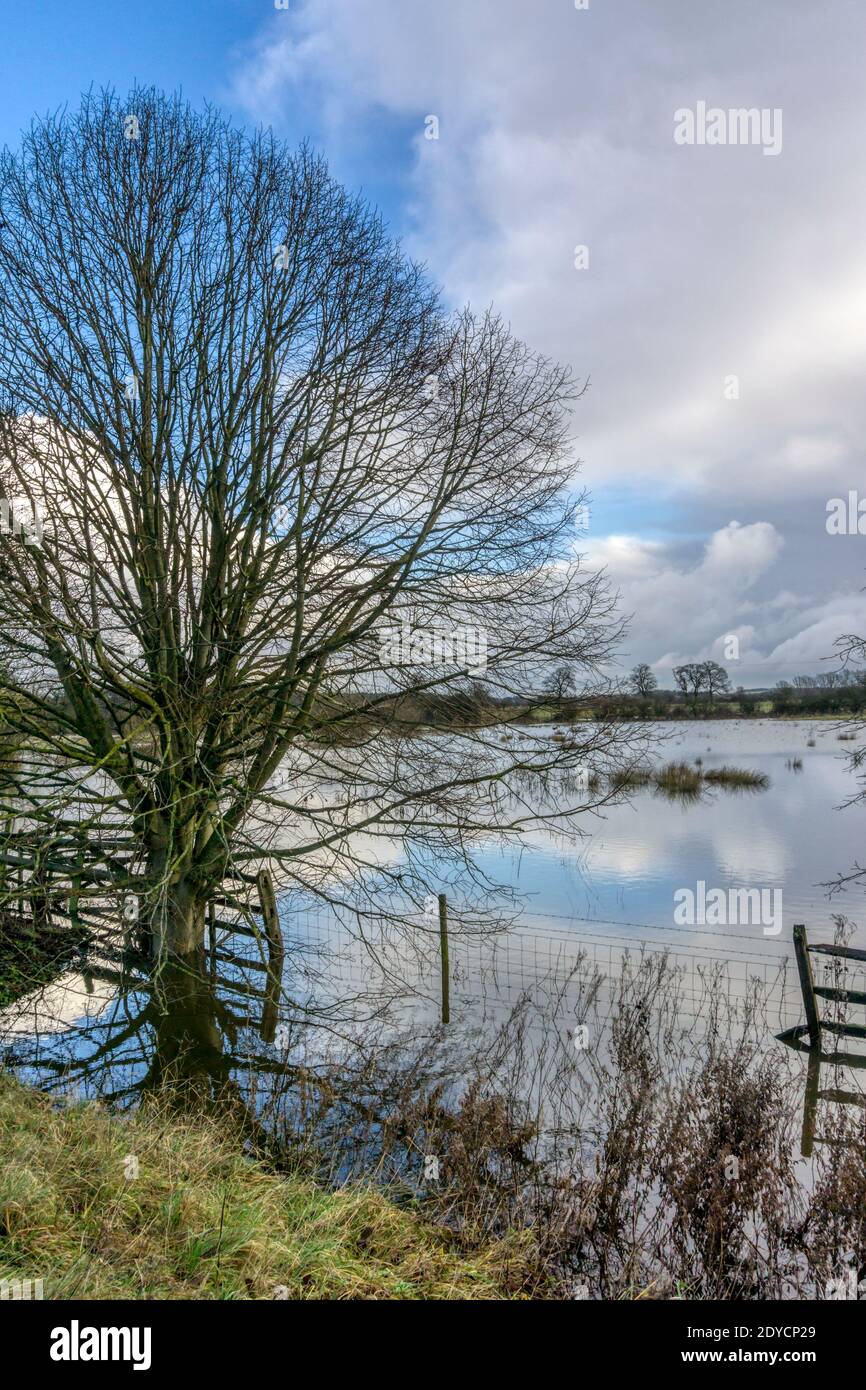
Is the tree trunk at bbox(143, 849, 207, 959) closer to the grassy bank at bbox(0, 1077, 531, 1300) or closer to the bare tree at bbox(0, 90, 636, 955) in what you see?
the bare tree at bbox(0, 90, 636, 955)

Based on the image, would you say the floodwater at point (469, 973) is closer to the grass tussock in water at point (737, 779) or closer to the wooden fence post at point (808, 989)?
the wooden fence post at point (808, 989)

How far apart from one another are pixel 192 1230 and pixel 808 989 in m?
7.87

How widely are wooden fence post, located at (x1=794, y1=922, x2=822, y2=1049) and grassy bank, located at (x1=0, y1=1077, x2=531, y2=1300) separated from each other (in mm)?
5635

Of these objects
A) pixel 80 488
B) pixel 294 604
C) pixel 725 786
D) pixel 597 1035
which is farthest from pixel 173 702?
pixel 725 786

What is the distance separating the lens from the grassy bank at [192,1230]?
3.99 m

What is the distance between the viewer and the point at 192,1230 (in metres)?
4.50

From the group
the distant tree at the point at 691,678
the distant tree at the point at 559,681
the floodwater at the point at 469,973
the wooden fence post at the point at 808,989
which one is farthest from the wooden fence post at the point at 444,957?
the distant tree at the point at 691,678

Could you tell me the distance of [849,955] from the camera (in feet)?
30.3

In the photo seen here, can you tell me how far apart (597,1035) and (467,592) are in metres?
5.33

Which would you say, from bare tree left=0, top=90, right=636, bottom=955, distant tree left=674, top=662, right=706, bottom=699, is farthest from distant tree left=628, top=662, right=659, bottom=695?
distant tree left=674, top=662, right=706, bottom=699

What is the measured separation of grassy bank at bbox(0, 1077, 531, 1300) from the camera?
13.1 feet

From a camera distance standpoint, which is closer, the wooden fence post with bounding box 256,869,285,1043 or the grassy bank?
the grassy bank
